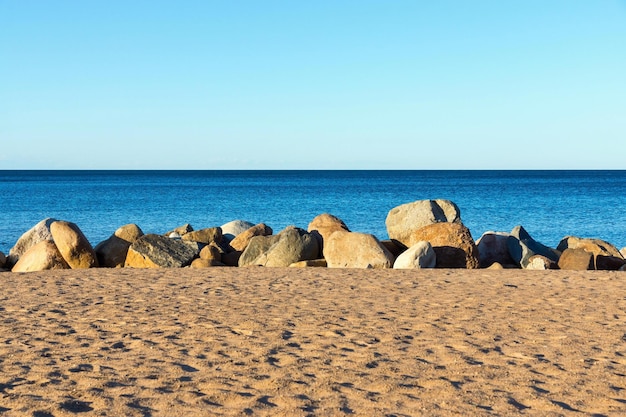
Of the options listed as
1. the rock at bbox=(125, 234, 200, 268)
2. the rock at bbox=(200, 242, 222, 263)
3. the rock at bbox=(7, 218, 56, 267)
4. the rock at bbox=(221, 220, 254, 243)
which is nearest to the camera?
the rock at bbox=(125, 234, 200, 268)

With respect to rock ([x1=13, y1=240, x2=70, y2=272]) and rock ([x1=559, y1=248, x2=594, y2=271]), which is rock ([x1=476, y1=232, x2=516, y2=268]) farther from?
rock ([x1=13, y1=240, x2=70, y2=272])

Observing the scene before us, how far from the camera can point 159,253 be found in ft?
49.7

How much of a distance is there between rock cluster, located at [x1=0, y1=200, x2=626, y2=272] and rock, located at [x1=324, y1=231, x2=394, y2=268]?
0.06 feet

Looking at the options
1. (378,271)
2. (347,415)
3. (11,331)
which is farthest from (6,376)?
(378,271)

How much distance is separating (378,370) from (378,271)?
694 centimetres

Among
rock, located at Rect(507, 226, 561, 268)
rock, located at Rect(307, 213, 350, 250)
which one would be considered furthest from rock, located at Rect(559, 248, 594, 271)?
rock, located at Rect(307, 213, 350, 250)

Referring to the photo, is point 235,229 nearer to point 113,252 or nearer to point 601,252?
point 113,252

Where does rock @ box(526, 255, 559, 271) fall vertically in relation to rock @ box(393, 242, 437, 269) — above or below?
below

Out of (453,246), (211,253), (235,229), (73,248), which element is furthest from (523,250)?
(73,248)

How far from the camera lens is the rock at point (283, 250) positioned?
48.7 ft

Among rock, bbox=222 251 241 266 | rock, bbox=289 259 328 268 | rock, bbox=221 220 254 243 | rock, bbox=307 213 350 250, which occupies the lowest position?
rock, bbox=222 251 241 266

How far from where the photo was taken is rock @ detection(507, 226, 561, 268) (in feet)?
51.9

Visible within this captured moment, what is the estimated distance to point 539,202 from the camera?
176 feet

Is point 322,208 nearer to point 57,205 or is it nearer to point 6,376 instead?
point 57,205
